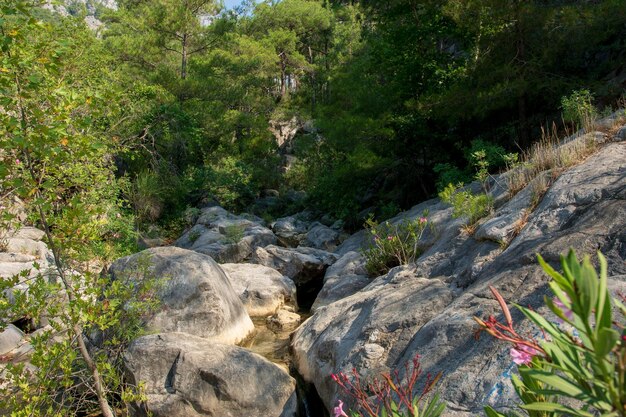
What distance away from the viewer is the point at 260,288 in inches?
392

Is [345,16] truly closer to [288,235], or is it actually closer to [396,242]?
[288,235]

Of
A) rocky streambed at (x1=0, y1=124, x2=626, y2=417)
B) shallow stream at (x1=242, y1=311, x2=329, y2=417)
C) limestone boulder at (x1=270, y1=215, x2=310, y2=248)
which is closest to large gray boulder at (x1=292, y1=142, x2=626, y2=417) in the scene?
rocky streambed at (x1=0, y1=124, x2=626, y2=417)

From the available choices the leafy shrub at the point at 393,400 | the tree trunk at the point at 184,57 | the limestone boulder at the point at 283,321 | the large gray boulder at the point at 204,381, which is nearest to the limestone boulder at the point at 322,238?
the limestone boulder at the point at 283,321

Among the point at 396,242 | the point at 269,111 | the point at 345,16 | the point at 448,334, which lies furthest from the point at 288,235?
the point at 345,16

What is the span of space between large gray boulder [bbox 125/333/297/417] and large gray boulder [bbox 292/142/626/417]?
0.53 meters

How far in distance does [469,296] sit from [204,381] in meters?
2.91

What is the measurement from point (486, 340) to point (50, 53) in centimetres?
344

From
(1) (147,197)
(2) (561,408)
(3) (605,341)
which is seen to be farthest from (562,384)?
(1) (147,197)

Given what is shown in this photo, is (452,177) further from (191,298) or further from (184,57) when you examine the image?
(184,57)

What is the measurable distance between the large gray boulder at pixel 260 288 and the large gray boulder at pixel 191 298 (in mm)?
1564

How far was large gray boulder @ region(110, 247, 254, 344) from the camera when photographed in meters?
7.16

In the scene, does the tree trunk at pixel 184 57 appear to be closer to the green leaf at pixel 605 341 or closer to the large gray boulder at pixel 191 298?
the large gray boulder at pixel 191 298

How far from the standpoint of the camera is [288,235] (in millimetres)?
17266

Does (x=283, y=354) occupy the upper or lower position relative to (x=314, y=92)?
lower
